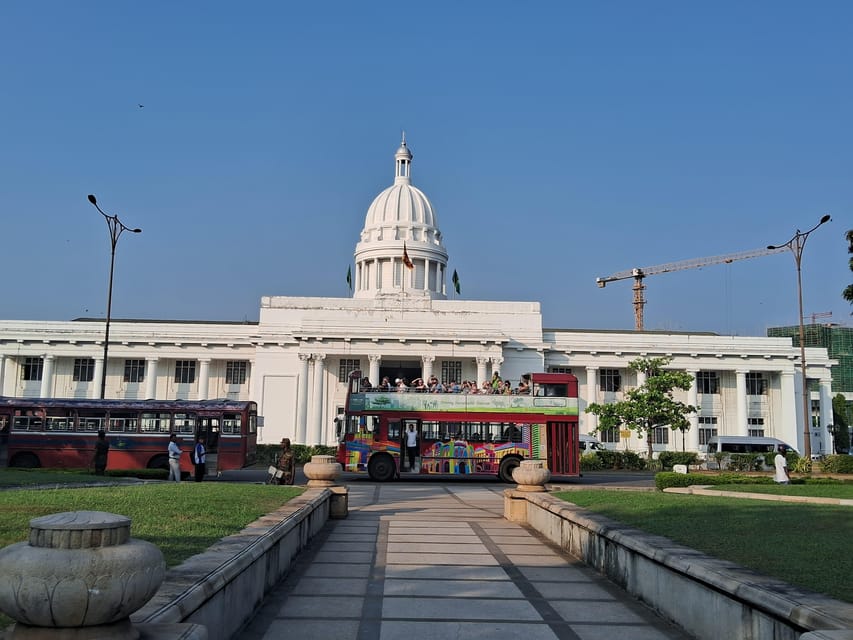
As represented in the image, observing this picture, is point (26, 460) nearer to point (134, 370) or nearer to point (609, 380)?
point (134, 370)

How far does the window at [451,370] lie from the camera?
5589 centimetres

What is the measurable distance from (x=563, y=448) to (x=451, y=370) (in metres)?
26.1

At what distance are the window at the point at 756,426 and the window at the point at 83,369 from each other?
168 feet

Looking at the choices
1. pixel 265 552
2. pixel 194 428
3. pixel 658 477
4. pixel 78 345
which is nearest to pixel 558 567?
pixel 265 552

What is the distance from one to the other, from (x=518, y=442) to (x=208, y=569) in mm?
24116

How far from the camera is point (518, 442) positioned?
3025cm

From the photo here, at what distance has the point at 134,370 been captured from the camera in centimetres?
5909

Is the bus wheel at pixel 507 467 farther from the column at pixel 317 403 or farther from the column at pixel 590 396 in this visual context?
the column at pixel 590 396

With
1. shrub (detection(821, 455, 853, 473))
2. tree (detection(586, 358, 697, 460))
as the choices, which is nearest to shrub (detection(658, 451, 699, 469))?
tree (detection(586, 358, 697, 460))

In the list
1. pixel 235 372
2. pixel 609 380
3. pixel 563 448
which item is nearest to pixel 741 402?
pixel 609 380

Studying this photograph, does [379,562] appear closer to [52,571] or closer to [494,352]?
[52,571]

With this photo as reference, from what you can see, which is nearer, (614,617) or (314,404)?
(614,617)

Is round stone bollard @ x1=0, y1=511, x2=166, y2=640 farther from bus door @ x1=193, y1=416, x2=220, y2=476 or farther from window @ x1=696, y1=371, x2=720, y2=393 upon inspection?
window @ x1=696, y1=371, x2=720, y2=393

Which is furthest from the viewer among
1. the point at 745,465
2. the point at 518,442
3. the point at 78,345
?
the point at 78,345
